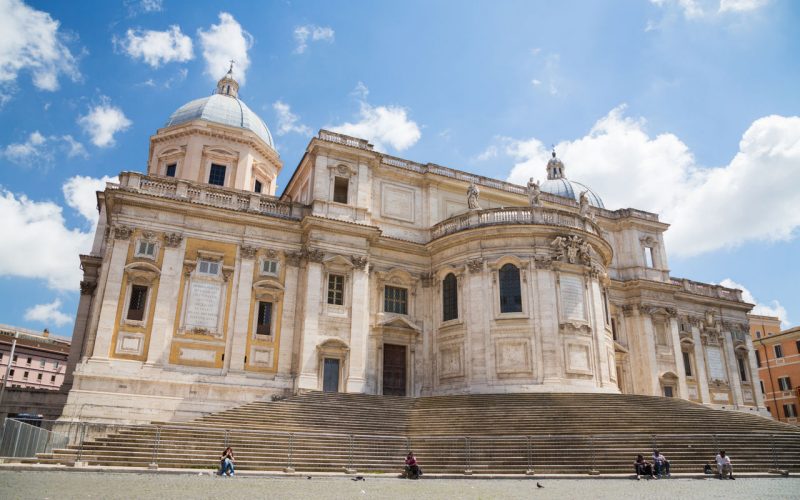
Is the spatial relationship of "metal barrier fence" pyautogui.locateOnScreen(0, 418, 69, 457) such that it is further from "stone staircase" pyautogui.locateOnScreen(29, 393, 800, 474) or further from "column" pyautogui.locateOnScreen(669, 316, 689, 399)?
"column" pyautogui.locateOnScreen(669, 316, 689, 399)

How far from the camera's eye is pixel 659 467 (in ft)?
51.6

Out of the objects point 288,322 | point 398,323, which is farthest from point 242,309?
point 398,323

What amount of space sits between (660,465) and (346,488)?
362 inches

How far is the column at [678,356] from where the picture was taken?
35.8 metres

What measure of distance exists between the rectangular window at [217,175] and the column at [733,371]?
115 ft

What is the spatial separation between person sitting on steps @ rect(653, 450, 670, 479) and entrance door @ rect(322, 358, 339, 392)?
14.5 m

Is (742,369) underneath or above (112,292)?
underneath

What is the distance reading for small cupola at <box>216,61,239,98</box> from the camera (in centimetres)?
4053

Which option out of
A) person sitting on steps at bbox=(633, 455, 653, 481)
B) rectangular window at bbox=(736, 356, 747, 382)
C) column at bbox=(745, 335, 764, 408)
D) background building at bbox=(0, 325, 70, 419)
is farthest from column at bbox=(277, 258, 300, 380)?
column at bbox=(745, 335, 764, 408)

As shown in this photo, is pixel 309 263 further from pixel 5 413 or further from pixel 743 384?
pixel 743 384

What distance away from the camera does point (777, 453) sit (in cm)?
1806

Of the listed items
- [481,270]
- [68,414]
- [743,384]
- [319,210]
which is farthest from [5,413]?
[743,384]

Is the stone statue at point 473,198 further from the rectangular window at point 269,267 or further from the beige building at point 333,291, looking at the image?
the rectangular window at point 269,267

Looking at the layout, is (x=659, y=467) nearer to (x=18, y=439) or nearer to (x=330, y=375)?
(x=330, y=375)
